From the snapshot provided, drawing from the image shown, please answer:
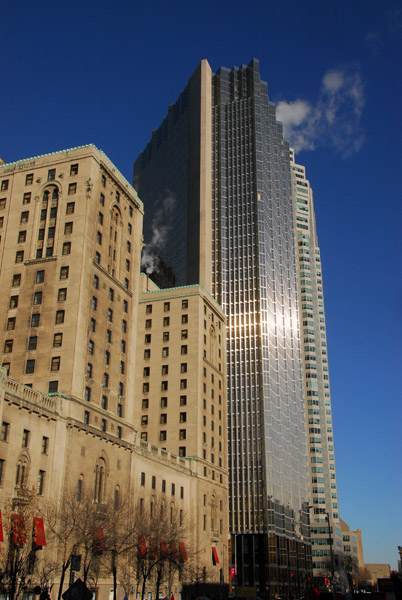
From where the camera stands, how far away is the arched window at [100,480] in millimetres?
68125

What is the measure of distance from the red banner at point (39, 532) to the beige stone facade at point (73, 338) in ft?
10.7

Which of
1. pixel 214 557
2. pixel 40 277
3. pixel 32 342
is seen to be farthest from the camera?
pixel 214 557

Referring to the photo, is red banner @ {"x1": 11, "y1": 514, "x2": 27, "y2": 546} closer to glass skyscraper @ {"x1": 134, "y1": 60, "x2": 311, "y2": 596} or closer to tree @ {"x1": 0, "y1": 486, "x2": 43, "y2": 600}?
tree @ {"x1": 0, "y1": 486, "x2": 43, "y2": 600}

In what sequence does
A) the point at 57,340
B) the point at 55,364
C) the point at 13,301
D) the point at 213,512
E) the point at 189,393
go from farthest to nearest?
the point at 189,393 → the point at 213,512 → the point at 13,301 → the point at 57,340 → the point at 55,364

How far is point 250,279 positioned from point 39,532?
118973mm

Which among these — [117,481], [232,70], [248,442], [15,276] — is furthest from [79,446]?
[232,70]

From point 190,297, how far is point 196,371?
44.3 ft

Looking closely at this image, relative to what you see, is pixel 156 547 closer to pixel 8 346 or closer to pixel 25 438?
pixel 25 438

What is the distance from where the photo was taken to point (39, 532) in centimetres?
5431

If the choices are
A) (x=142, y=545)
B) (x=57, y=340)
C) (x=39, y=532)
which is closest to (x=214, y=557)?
(x=142, y=545)

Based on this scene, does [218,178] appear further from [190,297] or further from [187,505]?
[187,505]

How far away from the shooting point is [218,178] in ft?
590

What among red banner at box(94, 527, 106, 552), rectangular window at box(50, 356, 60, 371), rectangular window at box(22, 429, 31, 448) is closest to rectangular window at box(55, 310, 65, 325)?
rectangular window at box(50, 356, 60, 371)

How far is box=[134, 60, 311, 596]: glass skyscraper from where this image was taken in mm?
146500
